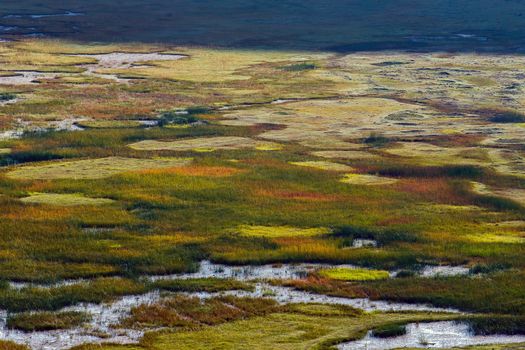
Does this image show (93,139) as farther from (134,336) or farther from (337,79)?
(337,79)

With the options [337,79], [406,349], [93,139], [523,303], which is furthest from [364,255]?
[337,79]

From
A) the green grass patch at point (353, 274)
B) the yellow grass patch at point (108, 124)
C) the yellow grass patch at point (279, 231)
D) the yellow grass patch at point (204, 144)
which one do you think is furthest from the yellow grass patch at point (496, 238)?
the yellow grass patch at point (108, 124)

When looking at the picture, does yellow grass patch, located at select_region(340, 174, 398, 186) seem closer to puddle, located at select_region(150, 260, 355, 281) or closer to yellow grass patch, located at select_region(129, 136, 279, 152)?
yellow grass patch, located at select_region(129, 136, 279, 152)

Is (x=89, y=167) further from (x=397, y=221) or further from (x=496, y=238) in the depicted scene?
(x=496, y=238)

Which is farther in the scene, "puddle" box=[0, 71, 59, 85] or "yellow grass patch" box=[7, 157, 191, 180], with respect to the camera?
"puddle" box=[0, 71, 59, 85]

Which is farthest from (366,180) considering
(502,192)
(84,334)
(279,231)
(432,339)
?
(84,334)

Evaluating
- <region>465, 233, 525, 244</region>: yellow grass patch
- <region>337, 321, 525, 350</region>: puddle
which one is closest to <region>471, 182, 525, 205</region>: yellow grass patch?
<region>465, 233, 525, 244</region>: yellow grass patch

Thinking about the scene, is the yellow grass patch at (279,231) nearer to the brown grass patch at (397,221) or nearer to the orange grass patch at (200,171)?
the brown grass patch at (397,221)

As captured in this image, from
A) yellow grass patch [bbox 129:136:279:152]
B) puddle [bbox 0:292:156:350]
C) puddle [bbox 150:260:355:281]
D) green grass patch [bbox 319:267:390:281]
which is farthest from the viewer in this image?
yellow grass patch [bbox 129:136:279:152]
